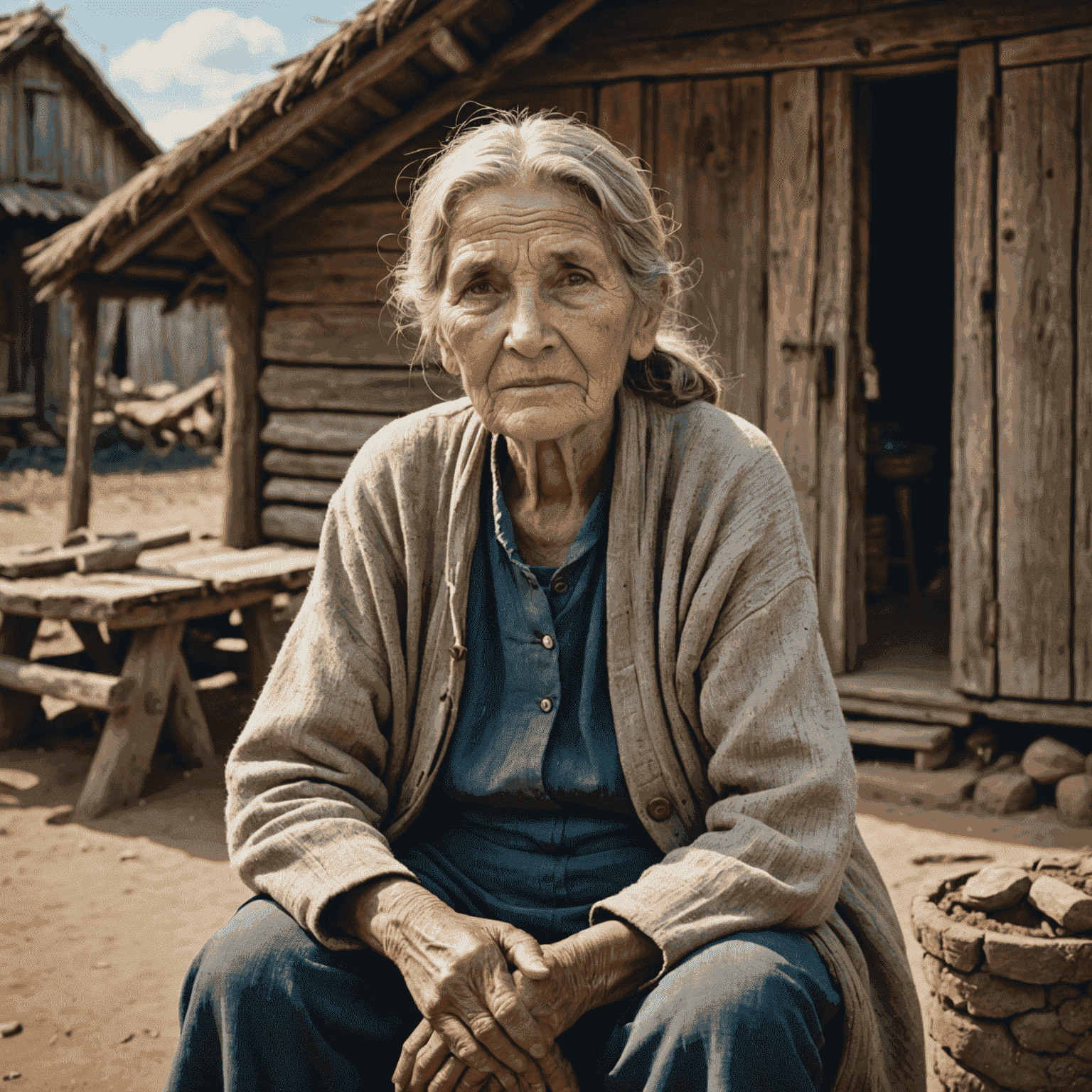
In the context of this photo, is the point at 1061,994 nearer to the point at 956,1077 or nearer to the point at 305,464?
the point at 956,1077

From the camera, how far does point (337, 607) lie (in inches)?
76.7

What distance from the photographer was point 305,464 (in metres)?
6.54

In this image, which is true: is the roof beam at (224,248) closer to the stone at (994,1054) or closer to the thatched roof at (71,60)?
the stone at (994,1054)

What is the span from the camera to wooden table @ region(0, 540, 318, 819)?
4.84 meters

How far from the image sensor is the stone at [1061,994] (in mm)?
2473

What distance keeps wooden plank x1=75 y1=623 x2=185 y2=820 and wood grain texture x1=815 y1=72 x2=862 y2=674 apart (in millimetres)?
3008

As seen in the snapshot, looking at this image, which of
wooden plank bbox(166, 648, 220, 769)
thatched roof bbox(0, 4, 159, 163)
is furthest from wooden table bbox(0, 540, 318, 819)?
thatched roof bbox(0, 4, 159, 163)

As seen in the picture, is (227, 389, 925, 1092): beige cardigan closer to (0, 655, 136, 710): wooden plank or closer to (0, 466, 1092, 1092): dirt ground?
(0, 466, 1092, 1092): dirt ground

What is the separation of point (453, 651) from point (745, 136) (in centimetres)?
407

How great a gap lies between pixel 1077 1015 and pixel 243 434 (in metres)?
5.41

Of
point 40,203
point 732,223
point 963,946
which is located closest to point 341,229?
point 732,223

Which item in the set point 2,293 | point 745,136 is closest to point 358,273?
point 745,136

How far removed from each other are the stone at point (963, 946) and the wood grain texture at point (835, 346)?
9.01 ft

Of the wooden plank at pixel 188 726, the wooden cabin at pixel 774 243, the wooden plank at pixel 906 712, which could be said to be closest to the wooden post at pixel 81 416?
the wooden cabin at pixel 774 243
